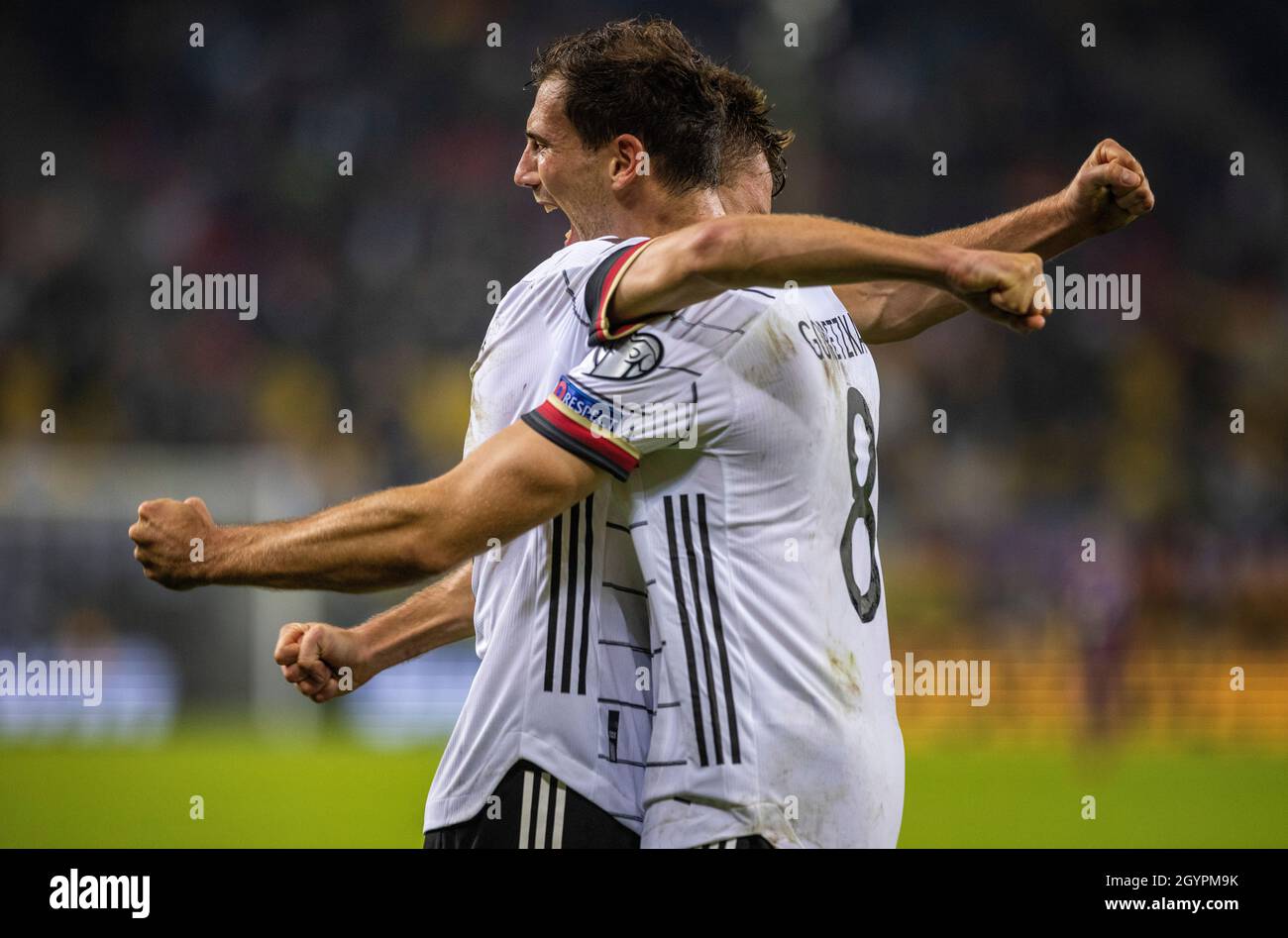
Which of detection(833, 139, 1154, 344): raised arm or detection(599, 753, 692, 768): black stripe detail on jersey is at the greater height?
detection(833, 139, 1154, 344): raised arm

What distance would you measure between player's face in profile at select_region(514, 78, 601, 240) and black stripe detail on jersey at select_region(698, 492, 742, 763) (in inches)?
31.4

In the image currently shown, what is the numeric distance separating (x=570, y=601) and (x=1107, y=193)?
1.40m

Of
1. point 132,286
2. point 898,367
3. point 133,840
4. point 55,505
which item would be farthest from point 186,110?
point 133,840

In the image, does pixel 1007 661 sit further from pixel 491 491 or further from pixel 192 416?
pixel 491 491

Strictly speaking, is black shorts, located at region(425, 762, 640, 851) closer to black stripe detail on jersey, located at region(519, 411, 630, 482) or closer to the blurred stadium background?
black stripe detail on jersey, located at region(519, 411, 630, 482)

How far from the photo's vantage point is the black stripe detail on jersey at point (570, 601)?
8.16 ft

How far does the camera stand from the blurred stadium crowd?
1261 cm

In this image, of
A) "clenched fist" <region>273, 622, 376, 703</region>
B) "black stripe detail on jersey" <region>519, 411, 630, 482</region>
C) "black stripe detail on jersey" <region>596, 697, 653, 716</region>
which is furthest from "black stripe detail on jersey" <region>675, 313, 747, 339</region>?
"clenched fist" <region>273, 622, 376, 703</region>

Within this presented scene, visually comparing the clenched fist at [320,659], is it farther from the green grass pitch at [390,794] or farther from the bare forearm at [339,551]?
the green grass pitch at [390,794]

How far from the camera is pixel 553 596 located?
252cm

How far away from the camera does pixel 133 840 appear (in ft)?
24.4

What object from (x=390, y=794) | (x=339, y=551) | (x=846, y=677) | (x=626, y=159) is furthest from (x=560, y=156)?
(x=390, y=794)

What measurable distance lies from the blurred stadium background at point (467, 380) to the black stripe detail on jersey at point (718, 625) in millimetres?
5590

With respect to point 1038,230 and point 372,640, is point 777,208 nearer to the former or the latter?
point 1038,230
